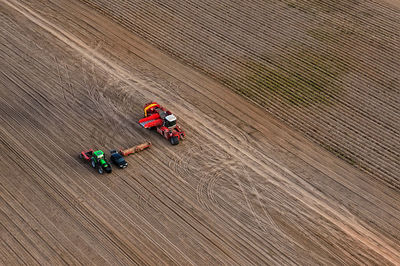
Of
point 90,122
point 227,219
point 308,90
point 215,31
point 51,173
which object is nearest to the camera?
point 227,219

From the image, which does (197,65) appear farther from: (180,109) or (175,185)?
(175,185)

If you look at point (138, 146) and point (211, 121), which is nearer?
point (138, 146)

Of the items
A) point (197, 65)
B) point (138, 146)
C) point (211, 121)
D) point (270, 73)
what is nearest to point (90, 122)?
point (138, 146)

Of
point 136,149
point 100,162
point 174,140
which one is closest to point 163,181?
point 136,149

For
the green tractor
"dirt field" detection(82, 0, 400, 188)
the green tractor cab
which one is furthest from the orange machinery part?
"dirt field" detection(82, 0, 400, 188)

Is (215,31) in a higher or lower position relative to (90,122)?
higher

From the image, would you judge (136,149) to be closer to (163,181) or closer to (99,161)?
(99,161)

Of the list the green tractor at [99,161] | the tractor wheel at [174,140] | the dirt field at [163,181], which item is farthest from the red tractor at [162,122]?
the green tractor at [99,161]

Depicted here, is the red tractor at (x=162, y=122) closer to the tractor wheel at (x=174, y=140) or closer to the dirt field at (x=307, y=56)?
the tractor wheel at (x=174, y=140)
